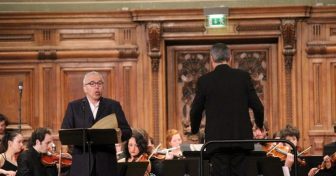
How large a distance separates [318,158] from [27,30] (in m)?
4.56

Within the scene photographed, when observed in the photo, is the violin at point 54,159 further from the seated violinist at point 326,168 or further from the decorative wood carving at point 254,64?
the decorative wood carving at point 254,64

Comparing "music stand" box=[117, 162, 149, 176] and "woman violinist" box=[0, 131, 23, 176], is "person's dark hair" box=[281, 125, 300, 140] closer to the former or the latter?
"music stand" box=[117, 162, 149, 176]

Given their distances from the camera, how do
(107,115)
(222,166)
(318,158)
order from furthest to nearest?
(318,158), (107,115), (222,166)

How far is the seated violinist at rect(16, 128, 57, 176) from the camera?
868cm

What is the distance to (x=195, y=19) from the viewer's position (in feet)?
38.3

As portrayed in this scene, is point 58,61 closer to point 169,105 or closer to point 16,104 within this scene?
point 16,104

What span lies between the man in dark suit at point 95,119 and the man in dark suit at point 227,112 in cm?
90

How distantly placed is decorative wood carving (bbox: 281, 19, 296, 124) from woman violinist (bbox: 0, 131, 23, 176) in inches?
151

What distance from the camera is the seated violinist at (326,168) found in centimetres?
929

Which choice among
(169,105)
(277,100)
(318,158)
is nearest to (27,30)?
(169,105)

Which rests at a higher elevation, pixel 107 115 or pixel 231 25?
pixel 231 25

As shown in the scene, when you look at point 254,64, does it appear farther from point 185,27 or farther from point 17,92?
point 17,92

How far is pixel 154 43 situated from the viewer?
11.7m

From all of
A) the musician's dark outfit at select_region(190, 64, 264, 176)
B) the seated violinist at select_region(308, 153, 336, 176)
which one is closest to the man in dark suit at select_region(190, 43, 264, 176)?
the musician's dark outfit at select_region(190, 64, 264, 176)
